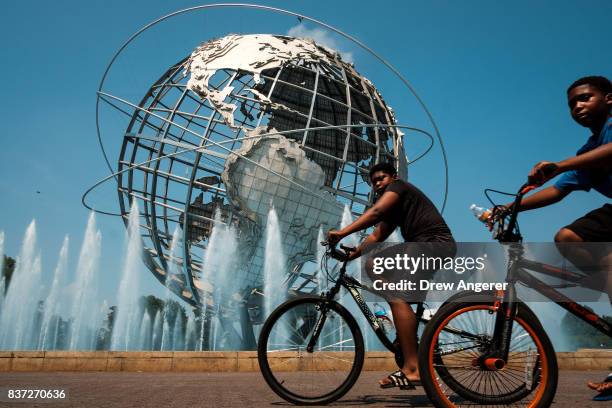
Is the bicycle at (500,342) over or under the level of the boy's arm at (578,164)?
under

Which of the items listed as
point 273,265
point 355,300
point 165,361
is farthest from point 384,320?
point 273,265

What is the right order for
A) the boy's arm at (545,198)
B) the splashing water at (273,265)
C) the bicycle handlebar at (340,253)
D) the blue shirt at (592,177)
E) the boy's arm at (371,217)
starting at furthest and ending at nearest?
1. the splashing water at (273,265)
2. the bicycle handlebar at (340,253)
3. the boy's arm at (371,217)
4. the boy's arm at (545,198)
5. the blue shirt at (592,177)

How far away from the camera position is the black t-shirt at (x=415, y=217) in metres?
3.00

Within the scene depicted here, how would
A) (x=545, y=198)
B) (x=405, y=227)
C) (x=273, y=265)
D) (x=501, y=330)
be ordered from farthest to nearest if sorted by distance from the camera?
(x=273, y=265)
(x=405, y=227)
(x=545, y=198)
(x=501, y=330)

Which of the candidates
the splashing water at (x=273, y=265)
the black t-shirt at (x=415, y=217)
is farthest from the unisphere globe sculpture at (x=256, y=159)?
the black t-shirt at (x=415, y=217)

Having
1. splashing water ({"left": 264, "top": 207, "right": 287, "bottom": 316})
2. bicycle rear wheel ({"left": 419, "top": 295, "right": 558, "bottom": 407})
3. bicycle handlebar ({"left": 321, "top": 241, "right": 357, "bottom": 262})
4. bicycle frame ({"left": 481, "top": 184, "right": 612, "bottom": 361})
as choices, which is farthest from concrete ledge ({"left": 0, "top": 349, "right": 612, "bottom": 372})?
splashing water ({"left": 264, "top": 207, "right": 287, "bottom": 316})

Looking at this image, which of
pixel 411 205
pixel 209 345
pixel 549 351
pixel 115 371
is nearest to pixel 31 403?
pixel 411 205

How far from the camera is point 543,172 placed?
7.06 feet

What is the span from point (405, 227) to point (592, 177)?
1058 mm

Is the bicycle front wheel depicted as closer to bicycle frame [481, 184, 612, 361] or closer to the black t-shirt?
the black t-shirt

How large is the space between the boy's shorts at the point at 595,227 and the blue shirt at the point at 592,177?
0.13 meters

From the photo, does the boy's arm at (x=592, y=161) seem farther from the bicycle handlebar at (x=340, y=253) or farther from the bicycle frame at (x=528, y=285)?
the bicycle handlebar at (x=340, y=253)

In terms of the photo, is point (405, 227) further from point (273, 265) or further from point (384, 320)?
point (273, 265)

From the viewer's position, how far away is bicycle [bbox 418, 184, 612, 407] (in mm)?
2199
